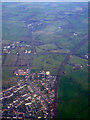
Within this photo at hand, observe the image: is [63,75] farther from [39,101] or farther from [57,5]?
[57,5]

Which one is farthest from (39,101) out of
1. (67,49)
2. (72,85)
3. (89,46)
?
(89,46)

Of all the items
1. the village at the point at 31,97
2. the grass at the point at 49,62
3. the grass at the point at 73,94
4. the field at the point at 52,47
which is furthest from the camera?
the grass at the point at 49,62

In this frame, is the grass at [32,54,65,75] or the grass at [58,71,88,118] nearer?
the grass at [58,71,88,118]

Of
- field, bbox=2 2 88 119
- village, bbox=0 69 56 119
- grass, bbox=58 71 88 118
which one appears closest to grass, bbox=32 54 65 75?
field, bbox=2 2 88 119

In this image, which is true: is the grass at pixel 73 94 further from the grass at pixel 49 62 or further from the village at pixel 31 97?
the grass at pixel 49 62

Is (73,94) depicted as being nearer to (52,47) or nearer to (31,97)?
(31,97)

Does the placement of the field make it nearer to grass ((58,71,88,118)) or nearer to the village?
grass ((58,71,88,118))

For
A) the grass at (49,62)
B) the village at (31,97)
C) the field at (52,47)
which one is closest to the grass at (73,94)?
the field at (52,47)

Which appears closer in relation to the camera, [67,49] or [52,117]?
[52,117]

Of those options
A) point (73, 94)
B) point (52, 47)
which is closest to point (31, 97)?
point (73, 94)

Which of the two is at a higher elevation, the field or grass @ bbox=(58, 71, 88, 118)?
the field

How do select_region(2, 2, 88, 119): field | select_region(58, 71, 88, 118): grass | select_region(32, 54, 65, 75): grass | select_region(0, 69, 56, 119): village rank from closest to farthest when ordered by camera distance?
select_region(58, 71, 88, 118): grass < select_region(0, 69, 56, 119): village < select_region(2, 2, 88, 119): field < select_region(32, 54, 65, 75): grass
